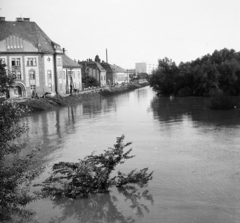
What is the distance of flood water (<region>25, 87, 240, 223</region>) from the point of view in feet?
38.6

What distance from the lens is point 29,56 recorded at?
181 ft

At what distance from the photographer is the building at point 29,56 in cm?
5344

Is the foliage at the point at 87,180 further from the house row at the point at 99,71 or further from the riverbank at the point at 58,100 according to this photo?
the house row at the point at 99,71

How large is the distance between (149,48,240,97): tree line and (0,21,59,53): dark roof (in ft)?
69.5

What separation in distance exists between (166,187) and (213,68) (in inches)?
1877

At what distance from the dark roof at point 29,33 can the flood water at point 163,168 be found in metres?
28.4

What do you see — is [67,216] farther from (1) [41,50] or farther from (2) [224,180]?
(1) [41,50]

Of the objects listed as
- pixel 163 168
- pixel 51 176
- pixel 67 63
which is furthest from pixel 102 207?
pixel 67 63

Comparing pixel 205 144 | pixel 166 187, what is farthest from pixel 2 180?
pixel 205 144

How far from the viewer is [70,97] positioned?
185ft

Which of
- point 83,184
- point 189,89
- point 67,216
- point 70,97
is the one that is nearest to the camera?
point 67,216

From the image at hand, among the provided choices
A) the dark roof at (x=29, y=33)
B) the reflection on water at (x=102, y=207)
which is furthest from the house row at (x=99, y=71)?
the reflection on water at (x=102, y=207)

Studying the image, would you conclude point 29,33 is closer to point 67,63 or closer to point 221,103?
point 67,63

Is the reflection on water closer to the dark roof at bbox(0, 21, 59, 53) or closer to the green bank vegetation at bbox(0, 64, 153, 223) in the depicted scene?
the green bank vegetation at bbox(0, 64, 153, 223)
